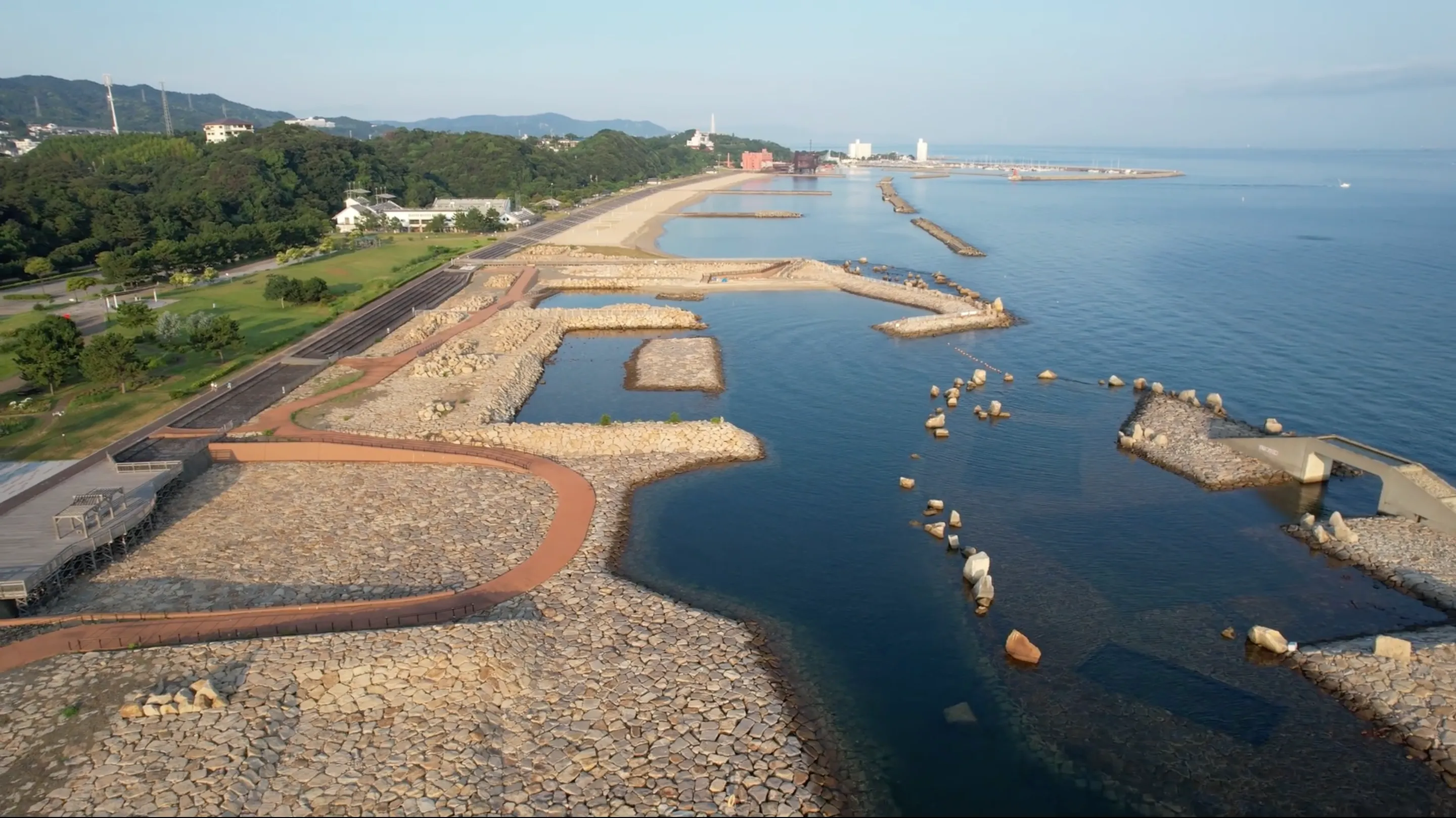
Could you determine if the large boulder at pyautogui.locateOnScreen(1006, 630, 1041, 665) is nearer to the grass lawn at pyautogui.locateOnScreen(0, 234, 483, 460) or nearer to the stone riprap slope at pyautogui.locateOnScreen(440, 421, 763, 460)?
the stone riprap slope at pyautogui.locateOnScreen(440, 421, 763, 460)

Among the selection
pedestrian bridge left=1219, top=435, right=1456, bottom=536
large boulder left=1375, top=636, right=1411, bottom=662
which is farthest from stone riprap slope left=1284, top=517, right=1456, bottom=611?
large boulder left=1375, top=636, right=1411, bottom=662

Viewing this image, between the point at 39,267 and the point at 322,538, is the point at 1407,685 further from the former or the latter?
the point at 39,267

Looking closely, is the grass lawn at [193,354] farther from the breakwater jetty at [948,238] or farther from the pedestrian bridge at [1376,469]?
the breakwater jetty at [948,238]

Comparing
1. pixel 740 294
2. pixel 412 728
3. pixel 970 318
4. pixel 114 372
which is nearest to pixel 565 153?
pixel 740 294

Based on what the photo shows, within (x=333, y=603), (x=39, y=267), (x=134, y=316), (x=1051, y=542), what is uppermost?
(x=39, y=267)

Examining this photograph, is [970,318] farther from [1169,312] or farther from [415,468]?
[415,468]

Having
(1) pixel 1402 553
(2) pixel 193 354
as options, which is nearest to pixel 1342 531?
(1) pixel 1402 553
